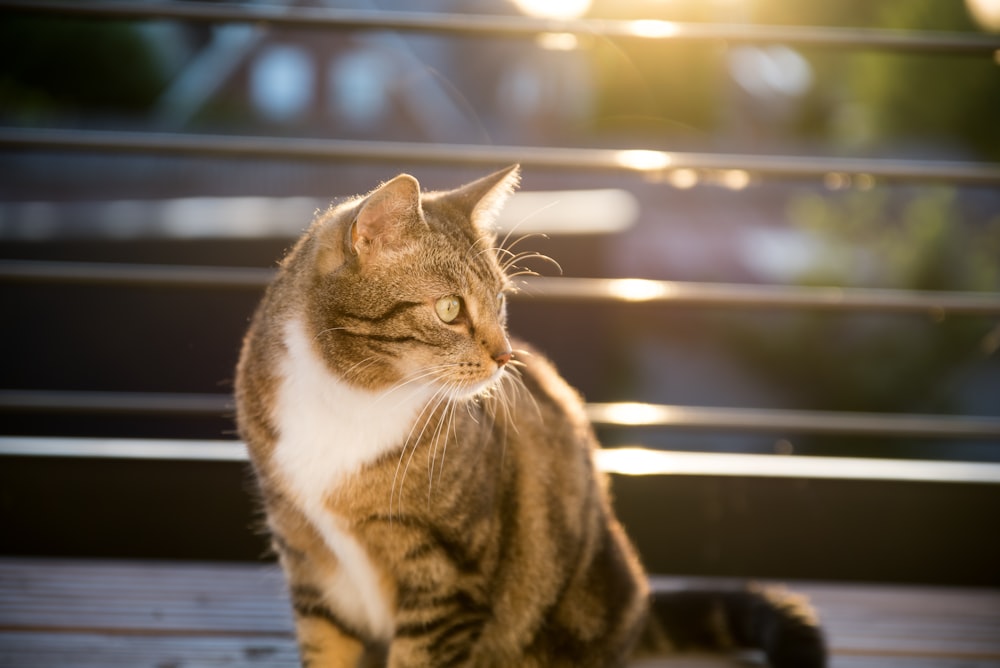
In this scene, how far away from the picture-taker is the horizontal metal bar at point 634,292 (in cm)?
183

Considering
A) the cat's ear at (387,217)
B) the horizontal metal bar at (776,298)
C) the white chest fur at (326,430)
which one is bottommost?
the white chest fur at (326,430)

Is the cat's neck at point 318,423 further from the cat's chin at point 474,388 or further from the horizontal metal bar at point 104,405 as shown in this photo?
the horizontal metal bar at point 104,405

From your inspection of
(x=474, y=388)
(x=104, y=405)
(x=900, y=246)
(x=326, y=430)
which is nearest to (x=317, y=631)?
(x=326, y=430)

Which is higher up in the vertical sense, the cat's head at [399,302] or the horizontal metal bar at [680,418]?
the cat's head at [399,302]

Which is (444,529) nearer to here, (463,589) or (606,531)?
(463,589)

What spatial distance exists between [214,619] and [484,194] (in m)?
0.82

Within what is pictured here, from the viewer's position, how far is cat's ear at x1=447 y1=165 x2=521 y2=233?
1461 millimetres

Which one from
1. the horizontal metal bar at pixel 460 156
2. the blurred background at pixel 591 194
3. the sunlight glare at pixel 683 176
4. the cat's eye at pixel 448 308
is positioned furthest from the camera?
the blurred background at pixel 591 194

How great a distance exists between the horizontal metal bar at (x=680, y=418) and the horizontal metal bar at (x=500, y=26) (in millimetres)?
690

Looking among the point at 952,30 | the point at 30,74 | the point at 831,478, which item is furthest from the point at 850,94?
the point at 831,478

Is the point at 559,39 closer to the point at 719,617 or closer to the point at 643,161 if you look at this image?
the point at 643,161

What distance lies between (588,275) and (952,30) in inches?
431

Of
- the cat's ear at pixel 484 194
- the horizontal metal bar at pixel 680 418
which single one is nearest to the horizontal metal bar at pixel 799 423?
the horizontal metal bar at pixel 680 418

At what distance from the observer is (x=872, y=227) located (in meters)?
10.1
